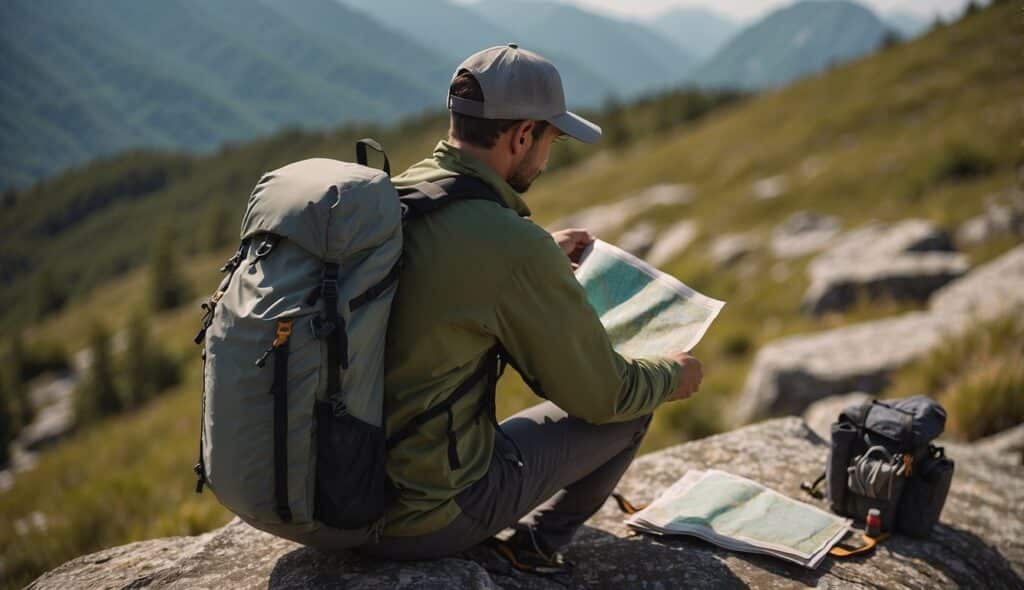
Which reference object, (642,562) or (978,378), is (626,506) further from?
(978,378)

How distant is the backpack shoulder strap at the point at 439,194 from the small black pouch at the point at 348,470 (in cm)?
70

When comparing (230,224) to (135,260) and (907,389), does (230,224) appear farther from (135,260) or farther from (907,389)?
(907,389)

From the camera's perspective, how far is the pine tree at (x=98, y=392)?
110 ft

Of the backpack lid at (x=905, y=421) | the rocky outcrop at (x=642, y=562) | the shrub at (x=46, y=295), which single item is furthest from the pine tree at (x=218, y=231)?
the backpack lid at (x=905, y=421)

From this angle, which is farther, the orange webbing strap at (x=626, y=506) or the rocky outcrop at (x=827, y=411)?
the rocky outcrop at (x=827, y=411)

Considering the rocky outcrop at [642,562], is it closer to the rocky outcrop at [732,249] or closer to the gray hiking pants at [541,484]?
the gray hiking pants at [541,484]

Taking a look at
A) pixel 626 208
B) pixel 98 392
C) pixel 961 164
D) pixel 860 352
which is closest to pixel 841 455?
pixel 860 352

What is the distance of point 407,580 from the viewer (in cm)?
271

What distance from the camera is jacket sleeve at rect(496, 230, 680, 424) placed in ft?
8.14

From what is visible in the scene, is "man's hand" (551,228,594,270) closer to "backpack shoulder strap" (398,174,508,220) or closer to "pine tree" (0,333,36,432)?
"backpack shoulder strap" (398,174,508,220)

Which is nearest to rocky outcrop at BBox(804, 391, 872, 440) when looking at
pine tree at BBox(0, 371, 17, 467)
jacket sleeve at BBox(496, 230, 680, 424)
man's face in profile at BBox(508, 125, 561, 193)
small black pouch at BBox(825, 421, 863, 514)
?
small black pouch at BBox(825, 421, 863, 514)

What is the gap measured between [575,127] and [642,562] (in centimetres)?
190

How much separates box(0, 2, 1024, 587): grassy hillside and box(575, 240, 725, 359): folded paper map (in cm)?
330

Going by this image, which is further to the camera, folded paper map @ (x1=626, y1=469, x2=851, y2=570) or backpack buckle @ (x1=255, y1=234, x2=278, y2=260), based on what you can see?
folded paper map @ (x1=626, y1=469, x2=851, y2=570)
